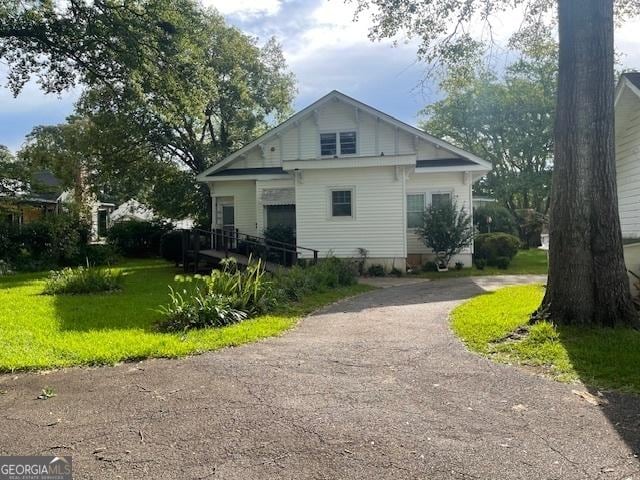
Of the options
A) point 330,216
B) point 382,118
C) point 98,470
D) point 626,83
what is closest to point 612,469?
point 98,470

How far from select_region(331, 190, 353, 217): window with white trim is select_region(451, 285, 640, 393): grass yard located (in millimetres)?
9105

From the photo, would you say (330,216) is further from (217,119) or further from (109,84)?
(217,119)

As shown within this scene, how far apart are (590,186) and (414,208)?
11.7 metres

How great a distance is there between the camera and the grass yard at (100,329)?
19.7 ft

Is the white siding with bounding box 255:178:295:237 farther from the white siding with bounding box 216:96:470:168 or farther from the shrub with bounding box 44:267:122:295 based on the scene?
the shrub with bounding box 44:267:122:295

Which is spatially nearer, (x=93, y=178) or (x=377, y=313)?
(x=377, y=313)

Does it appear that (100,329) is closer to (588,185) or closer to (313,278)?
(313,278)

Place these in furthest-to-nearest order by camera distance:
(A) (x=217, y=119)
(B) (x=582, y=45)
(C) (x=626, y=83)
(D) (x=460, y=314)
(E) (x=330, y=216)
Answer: (A) (x=217, y=119) → (E) (x=330, y=216) → (C) (x=626, y=83) → (D) (x=460, y=314) → (B) (x=582, y=45)

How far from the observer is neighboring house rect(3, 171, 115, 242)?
75.7 ft

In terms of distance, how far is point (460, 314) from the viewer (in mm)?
8516

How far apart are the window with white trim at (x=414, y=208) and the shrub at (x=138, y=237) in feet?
50.6

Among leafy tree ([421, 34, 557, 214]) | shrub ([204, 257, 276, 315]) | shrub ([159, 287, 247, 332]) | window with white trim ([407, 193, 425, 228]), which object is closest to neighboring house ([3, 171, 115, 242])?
shrub ([204, 257, 276, 315])

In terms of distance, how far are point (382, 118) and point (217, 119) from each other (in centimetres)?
1328

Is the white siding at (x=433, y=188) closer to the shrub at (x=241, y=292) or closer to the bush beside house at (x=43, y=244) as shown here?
the shrub at (x=241, y=292)
